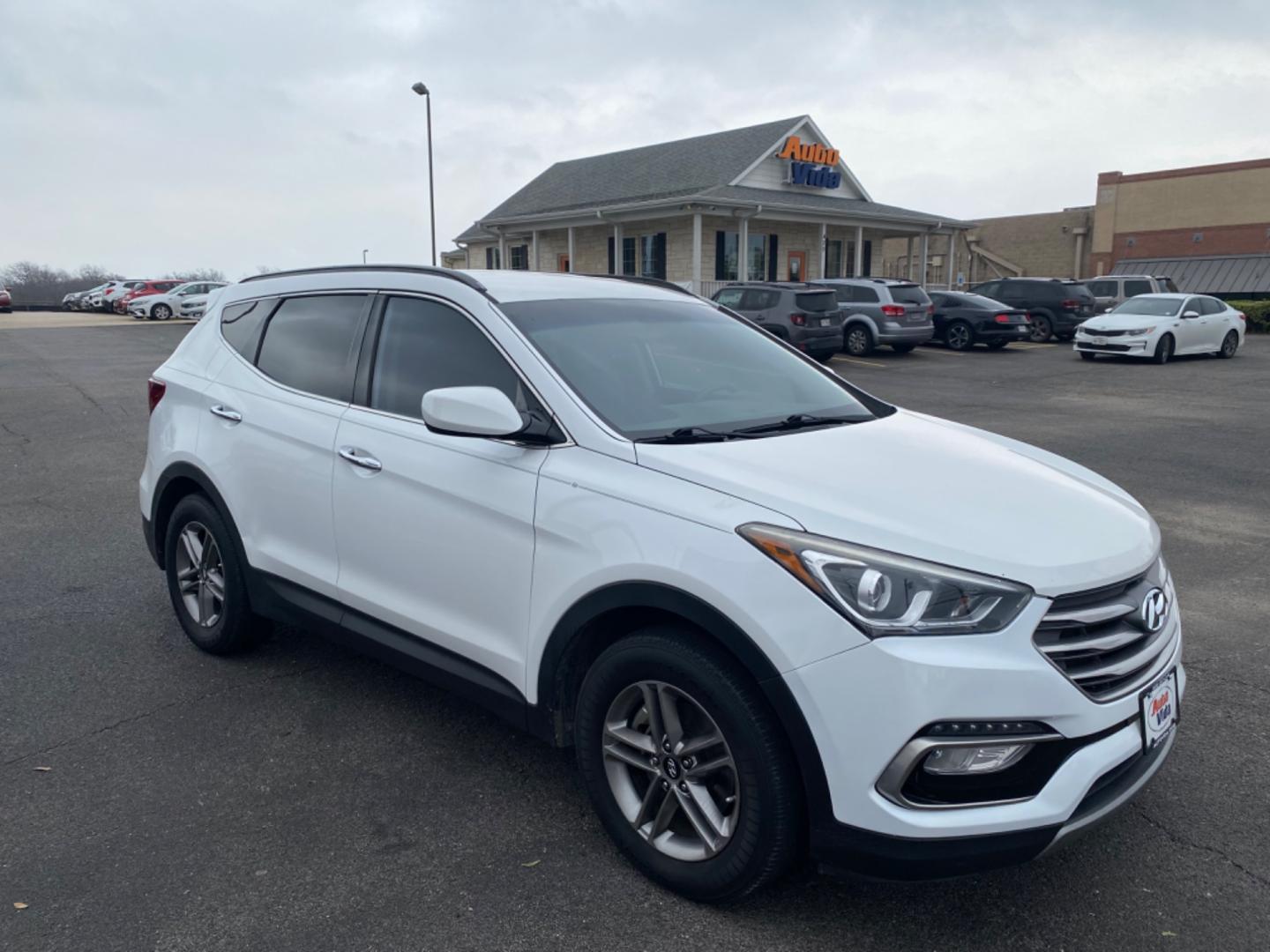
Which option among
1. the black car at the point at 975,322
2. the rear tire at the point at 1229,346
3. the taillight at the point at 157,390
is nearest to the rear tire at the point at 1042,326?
the black car at the point at 975,322

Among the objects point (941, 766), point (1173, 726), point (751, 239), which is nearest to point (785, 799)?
point (941, 766)

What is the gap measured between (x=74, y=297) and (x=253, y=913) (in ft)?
191

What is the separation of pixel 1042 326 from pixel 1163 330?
19.8 feet

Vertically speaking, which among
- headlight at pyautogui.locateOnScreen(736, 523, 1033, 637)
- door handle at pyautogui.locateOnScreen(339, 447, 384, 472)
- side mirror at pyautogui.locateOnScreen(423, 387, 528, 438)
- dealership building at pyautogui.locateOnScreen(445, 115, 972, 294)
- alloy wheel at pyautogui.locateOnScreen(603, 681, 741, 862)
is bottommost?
alloy wheel at pyautogui.locateOnScreen(603, 681, 741, 862)

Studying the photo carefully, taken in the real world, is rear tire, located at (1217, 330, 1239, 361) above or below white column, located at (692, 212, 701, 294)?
below

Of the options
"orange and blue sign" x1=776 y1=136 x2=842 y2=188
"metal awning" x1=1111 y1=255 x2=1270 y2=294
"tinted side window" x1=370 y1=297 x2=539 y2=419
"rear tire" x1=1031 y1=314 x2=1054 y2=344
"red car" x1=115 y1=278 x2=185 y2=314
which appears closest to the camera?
"tinted side window" x1=370 y1=297 x2=539 y2=419

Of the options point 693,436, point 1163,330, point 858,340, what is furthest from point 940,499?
point 1163,330

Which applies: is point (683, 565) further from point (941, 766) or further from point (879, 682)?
point (941, 766)

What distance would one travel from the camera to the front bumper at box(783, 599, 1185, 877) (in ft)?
7.82

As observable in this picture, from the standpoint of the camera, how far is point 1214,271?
42781 mm

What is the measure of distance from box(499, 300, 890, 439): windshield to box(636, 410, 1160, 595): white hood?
289 mm

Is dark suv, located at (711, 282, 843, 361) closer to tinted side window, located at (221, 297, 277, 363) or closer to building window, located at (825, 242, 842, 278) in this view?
building window, located at (825, 242, 842, 278)

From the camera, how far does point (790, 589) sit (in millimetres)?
2508

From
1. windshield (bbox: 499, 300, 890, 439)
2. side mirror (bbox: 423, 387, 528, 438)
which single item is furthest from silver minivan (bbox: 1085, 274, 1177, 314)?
side mirror (bbox: 423, 387, 528, 438)
